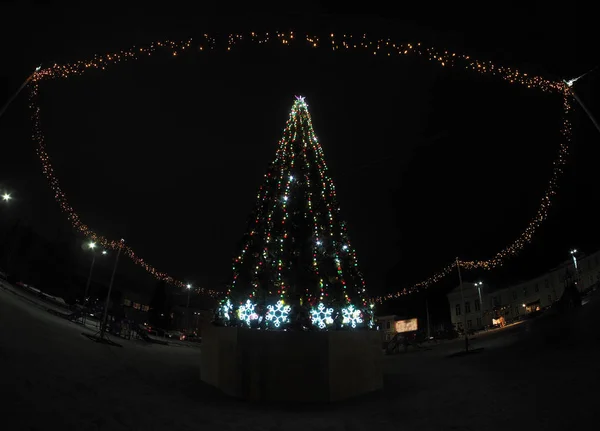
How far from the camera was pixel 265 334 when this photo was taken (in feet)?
25.4

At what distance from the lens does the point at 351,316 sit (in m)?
8.81

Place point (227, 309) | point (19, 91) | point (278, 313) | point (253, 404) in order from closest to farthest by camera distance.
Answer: point (253, 404) → point (278, 313) → point (19, 91) → point (227, 309)

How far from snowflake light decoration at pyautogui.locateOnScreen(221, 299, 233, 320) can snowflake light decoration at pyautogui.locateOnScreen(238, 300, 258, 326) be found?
0.36 metres

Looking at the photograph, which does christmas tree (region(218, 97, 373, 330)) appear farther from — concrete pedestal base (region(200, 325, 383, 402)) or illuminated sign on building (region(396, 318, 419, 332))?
illuminated sign on building (region(396, 318, 419, 332))

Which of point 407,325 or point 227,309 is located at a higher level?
point 407,325

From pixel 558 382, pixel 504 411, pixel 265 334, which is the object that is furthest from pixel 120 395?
pixel 558 382

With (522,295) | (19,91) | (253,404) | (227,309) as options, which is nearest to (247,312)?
(227,309)

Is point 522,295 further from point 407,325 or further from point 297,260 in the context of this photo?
point 297,260

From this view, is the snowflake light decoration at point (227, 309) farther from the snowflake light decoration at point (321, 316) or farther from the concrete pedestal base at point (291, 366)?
the snowflake light decoration at point (321, 316)

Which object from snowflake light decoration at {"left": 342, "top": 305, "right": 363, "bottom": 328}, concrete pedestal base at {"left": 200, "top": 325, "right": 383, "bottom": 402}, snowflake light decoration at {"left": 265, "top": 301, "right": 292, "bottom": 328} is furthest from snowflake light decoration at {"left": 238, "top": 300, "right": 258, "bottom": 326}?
snowflake light decoration at {"left": 342, "top": 305, "right": 363, "bottom": 328}

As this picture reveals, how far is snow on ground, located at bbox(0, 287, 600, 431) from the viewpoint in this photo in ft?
16.1

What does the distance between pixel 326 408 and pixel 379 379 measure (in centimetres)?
232

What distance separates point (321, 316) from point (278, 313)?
1005 millimetres

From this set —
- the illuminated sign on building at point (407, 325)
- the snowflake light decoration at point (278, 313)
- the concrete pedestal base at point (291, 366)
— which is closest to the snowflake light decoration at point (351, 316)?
the concrete pedestal base at point (291, 366)
